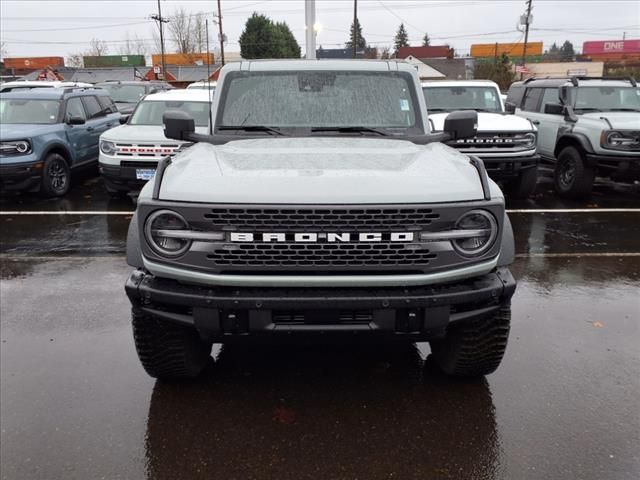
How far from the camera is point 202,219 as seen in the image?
2.78 metres

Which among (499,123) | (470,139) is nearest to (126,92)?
(499,123)

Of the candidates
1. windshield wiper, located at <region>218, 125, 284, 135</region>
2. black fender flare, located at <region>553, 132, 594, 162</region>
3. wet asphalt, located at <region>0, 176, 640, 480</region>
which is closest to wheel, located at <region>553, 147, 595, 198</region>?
black fender flare, located at <region>553, 132, 594, 162</region>

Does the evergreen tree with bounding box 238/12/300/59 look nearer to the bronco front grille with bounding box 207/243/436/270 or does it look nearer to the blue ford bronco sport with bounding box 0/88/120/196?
the blue ford bronco sport with bounding box 0/88/120/196

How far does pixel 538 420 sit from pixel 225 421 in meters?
1.78

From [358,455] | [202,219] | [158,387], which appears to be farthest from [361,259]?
[158,387]

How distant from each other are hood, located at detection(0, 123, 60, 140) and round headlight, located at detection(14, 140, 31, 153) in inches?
2.9

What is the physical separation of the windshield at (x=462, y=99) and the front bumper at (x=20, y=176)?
22.0 feet

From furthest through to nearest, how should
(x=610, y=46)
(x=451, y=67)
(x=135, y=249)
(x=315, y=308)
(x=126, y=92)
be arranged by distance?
(x=610, y=46) → (x=451, y=67) → (x=126, y=92) → (x=135, y=249) → (x=315, y=308)

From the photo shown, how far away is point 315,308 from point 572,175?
26.0 ft

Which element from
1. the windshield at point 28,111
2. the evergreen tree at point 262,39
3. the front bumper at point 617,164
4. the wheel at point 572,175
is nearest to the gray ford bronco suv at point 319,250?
the front bumper at point 617,164

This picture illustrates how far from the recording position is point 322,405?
3410mm

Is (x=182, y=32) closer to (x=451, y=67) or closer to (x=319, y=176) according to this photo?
(x=451, y=67)

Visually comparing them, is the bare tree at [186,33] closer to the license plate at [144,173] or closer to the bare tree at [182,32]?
the bare tree at [182,32]

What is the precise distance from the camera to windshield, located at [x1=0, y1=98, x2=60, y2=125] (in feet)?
33.2
